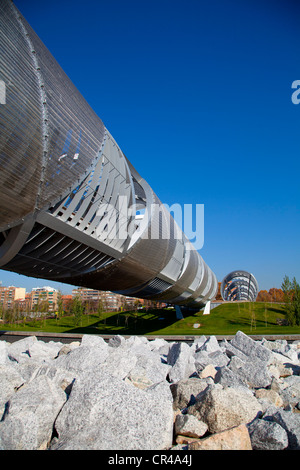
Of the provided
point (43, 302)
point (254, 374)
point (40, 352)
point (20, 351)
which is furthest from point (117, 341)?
point (43, 302)

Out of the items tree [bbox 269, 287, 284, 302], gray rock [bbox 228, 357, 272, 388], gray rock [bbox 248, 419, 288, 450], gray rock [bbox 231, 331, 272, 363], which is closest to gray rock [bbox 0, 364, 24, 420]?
gray rock [bbox 248, 419, 288, 450]

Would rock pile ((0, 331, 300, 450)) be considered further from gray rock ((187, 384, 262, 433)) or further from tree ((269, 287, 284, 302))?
tree ((269, 287, 284, 302))

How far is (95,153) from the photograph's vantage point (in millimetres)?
7699

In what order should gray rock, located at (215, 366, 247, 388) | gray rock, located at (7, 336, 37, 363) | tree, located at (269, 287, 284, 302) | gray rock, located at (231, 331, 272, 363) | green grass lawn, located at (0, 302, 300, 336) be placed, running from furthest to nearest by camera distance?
tree, located at (269, 287, 284, 302), green grass lawn, located at (0, 302, 300, 336), gray rock, located at (7, 336, 37, 363), gray rock, located at (231, 331, 272, 363), gray rock, located at (215, 366, 247, 388)

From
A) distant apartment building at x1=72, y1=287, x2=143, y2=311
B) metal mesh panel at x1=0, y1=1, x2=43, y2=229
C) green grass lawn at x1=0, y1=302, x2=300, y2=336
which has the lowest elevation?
green grass lawn at x1=0, y1=302, x2=300, y2=336

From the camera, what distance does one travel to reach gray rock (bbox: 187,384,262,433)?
2938 mm

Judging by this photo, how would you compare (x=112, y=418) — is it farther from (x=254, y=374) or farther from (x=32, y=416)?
(x=254, y=374)

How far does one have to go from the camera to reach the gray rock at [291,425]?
258 cm

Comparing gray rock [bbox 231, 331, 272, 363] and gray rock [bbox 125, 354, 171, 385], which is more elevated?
gray rock [bbox 231, 331, 272, 363]

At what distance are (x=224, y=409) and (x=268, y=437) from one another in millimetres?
499

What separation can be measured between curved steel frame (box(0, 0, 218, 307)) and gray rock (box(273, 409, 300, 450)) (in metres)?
5.59

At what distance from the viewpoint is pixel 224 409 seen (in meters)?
2.98

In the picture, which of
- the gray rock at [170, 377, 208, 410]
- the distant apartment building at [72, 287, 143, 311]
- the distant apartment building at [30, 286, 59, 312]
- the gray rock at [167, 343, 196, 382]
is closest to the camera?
the gray rock at [170, 377, 208, 410]
